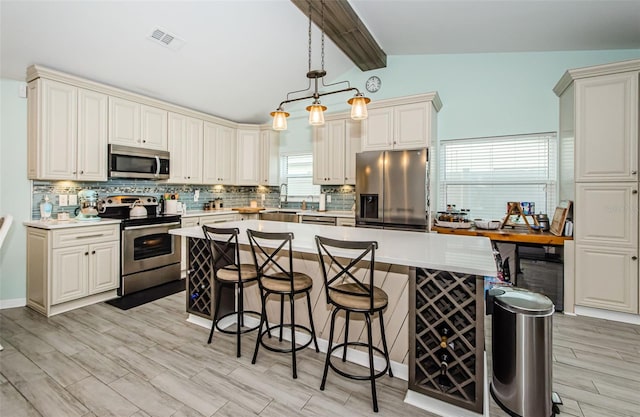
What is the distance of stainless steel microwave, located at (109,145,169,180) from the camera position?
3.75 metres

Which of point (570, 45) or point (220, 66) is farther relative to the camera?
point (220, 66)

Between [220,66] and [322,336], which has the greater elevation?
[220,66]

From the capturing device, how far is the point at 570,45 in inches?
136

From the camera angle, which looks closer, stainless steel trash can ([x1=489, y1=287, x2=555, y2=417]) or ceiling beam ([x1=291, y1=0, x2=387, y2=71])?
stainless steel trash can ([x1=489, y1=287, x2=555, y2=417])

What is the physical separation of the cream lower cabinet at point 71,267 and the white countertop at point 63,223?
0.15 feet

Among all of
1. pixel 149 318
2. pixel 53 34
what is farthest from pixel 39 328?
pixel 53 34

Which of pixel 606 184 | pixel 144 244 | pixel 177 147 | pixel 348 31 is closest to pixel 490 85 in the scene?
pixel 606 184

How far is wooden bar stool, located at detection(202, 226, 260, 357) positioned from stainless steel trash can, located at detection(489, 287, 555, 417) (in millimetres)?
1735

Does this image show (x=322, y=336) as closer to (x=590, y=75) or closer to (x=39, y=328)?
(x=39, y=328)

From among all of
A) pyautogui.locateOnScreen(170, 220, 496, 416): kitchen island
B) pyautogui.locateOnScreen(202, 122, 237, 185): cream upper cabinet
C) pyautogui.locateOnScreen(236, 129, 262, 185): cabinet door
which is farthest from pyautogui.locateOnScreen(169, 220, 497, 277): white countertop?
pyautogui.locateOnScreen(236, 129, 262, 185): cabinet door

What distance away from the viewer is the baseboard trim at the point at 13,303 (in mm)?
3258

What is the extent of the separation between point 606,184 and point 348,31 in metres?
3.21

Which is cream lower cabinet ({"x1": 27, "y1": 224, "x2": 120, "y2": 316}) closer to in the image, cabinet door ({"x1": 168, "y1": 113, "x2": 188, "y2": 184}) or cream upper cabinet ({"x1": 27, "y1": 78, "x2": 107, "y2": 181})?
cream upper cabinet ({"x1": 27, "y1": 78, "x2": 107, "y2": 181})

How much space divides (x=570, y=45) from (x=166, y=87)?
5.04 m
